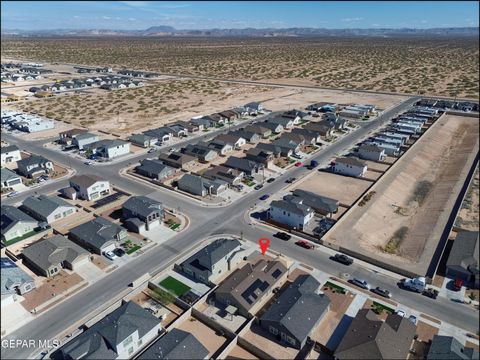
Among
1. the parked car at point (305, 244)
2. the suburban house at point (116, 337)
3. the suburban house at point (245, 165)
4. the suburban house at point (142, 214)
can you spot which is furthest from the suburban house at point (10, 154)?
the parked car at point (305, 244)

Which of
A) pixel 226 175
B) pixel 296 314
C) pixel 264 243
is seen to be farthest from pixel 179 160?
pixel 296 314

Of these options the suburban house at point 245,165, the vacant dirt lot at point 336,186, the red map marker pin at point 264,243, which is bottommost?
the red map marker pin at point 264,243

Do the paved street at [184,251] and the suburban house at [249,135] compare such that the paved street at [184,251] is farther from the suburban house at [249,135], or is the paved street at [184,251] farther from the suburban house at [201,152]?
the suburban house at [249,135]

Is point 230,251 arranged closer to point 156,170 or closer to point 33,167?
point 156,170

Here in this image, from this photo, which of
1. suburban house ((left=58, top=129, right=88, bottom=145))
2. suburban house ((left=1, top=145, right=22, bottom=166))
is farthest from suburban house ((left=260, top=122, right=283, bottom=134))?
suburban house ((left=1, top=145, right=22, bottom=166))

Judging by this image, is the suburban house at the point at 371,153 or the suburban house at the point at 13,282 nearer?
the suburban house at the point at 13,282

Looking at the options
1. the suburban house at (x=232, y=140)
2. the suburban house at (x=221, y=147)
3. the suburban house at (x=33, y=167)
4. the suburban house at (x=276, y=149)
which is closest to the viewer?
the suburban house at (x=33, y=167)

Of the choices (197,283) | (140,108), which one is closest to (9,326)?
(197,283)
